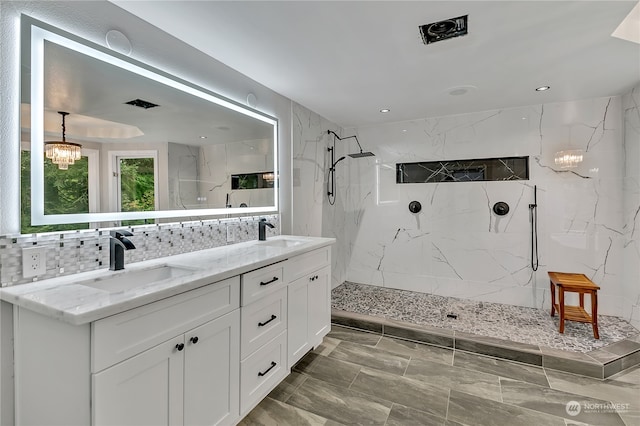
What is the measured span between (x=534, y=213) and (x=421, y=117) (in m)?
1.72

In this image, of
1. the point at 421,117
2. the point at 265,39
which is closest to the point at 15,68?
the point at 265,39

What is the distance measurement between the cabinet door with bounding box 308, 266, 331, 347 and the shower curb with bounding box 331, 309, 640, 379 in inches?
23.4

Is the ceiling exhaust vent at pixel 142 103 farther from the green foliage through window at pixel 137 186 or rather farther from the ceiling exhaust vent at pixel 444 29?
the ceiling exhaust vent at pixel 444 29

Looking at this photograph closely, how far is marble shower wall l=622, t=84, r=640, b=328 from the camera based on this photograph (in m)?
2.79

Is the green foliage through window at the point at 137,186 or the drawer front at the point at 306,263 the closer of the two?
the green foliage through window at the point at 137,186

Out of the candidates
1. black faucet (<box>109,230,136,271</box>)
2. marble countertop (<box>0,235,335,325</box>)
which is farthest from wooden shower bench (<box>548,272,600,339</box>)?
black faucet (<box>109,230,136,271</box>)

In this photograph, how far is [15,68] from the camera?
1282 millimetres

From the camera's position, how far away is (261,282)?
179 centimetres

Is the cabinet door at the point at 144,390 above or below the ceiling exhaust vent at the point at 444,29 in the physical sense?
below

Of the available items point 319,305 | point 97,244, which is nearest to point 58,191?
point 97,244

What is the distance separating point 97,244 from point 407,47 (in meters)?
2.24

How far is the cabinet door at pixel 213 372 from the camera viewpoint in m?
1.35

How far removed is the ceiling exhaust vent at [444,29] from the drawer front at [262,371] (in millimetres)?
2145

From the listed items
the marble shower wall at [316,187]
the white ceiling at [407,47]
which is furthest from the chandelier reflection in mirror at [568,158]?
the marble shower wall at [316,187]
